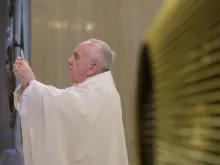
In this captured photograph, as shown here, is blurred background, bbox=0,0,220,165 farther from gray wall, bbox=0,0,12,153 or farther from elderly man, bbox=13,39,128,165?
gray wall, bbox=0,0,12,153

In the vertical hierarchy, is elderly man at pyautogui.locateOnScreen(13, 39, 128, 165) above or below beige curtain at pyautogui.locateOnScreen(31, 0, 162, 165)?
below

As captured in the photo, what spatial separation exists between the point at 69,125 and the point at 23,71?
214mm

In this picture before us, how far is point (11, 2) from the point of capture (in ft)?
10.9

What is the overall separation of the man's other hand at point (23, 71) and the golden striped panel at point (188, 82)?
2.42ft

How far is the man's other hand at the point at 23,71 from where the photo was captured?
1.34 metres

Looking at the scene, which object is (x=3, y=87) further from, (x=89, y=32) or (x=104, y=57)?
(x=104, y=57)

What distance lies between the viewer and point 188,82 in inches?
19.8

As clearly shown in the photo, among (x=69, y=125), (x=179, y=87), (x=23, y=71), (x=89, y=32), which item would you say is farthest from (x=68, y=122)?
(x=89, y=32)

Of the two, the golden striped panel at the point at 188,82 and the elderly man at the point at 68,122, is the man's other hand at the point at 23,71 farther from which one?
the golden striped panel at the point at 188,82

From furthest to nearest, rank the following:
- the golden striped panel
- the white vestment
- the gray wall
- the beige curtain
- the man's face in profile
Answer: the gray wall → the beige curtain → the man's face in profile → the white vestment → the golden striped panel

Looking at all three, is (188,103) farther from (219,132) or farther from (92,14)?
(92,14)

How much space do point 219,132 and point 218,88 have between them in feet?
0.13

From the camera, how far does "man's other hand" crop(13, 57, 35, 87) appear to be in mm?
1342

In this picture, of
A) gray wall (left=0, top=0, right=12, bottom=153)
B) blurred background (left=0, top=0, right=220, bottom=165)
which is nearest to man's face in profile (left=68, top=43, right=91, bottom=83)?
blurred background (left=0, top=0, right=220, bottom=165)
